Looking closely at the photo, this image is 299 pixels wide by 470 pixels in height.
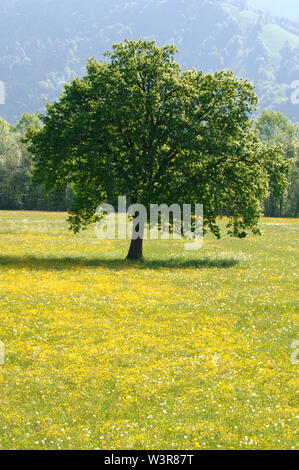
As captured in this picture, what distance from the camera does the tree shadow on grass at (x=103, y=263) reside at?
29766 mm

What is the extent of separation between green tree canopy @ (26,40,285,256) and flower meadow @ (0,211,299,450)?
6.44 metres

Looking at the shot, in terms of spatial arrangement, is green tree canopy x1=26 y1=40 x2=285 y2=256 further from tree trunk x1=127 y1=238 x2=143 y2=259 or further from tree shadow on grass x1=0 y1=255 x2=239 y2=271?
tree trunk x1=127 y1=238 x2=143 y2=259

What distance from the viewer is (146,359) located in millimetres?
13883

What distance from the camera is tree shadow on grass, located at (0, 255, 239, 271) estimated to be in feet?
97.7

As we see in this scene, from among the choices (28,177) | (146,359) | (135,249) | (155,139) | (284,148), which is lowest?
(146,359)

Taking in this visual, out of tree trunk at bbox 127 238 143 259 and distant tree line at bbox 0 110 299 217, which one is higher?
distant tree line at bbox 0 110 299 217

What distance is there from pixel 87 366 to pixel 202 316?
708 cm

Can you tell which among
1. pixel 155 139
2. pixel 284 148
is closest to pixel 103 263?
pixel 155 139

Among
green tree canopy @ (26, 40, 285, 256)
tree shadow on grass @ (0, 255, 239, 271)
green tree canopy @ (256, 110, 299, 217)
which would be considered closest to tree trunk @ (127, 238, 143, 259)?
tree shadow on grass @ (0, 255, 239, 271)

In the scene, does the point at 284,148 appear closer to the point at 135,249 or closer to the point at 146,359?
the point at 135,249

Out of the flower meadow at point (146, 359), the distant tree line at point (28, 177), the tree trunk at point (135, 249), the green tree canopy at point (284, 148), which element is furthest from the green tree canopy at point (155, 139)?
the distant tree line at point (28, 177)

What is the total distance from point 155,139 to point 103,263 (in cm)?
1029

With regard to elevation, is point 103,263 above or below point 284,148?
below
